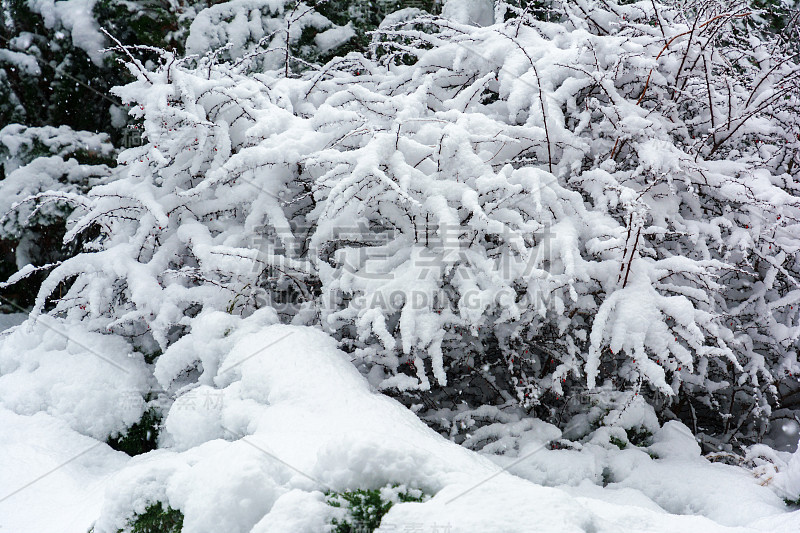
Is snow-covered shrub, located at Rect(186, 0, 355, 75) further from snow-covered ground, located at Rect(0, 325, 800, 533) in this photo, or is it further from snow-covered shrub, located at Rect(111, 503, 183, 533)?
snow-covered shrub, located at Rect(111, 503, 183, 533)

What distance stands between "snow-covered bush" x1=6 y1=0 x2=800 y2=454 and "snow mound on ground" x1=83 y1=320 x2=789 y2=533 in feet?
1.06

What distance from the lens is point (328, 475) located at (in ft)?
3.69

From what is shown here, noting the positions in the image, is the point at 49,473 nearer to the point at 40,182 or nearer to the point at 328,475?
the point at 328,475

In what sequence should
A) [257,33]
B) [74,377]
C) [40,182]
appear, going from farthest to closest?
[257,33]
[40,182]
[74,377]

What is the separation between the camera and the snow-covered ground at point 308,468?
3.44 ft

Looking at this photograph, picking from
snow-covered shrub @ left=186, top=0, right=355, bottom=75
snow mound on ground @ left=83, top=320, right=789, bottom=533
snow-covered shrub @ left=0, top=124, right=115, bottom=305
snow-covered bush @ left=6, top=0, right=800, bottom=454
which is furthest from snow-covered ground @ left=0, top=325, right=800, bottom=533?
snow-covered shrub @ left=186, top=0, right=355, bottom=75

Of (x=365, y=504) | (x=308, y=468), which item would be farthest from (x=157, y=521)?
(x=365, y=504)

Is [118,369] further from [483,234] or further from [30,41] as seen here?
[30,41]

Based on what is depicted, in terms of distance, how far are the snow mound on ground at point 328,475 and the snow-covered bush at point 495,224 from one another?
1.06ft

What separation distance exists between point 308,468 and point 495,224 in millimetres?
1156

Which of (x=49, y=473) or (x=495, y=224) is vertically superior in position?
(x=495, y=224)

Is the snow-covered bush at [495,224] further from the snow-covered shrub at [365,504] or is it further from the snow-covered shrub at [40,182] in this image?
the snow-covered shrub at [40,182]

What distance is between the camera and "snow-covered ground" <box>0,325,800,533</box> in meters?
1.05

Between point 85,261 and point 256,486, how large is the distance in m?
1.78
